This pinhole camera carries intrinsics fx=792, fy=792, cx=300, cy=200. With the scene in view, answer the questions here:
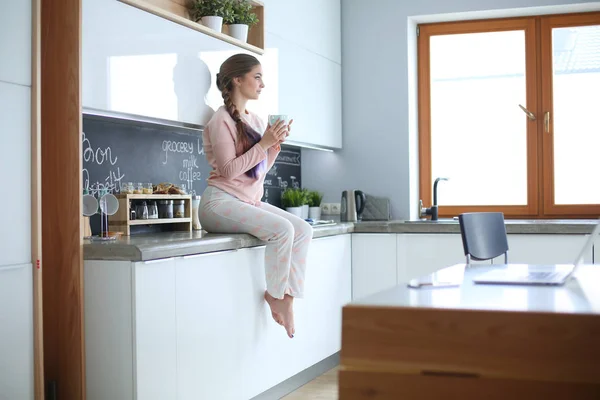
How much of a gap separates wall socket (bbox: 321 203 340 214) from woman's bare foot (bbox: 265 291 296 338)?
1.81 m

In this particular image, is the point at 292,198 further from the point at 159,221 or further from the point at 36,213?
the point at 36,213

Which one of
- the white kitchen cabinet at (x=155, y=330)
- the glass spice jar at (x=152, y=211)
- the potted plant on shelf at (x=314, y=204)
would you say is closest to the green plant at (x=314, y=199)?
the potted plant on shelf at (x=314, y=204)

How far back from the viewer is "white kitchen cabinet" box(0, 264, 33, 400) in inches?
87.7

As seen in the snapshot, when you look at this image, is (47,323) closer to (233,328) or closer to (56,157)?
(56,157)

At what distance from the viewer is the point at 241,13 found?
3668 mm

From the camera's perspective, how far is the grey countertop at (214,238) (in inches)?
98.3

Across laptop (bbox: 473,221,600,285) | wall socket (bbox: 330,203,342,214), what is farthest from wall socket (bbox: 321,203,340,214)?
laptop (bbox: 473,221,600,285)

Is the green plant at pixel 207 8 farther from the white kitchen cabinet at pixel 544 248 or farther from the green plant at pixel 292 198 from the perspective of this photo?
the white kitchen cabinet at pixel 544 248

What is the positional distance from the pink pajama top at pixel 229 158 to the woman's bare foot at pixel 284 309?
0.41 meters

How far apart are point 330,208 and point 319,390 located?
5.09ft

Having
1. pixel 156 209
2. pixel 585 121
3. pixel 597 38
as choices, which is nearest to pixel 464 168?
pixel 585 121

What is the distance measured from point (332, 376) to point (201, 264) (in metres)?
1.58

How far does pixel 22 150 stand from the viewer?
7.56ft

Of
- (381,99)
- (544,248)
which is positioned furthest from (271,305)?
(381,99)
